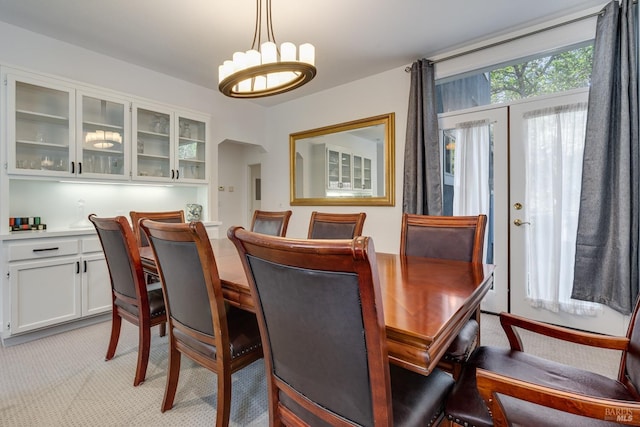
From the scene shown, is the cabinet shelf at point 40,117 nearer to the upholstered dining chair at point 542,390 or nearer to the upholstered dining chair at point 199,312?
the upholstered dining chair at point 199,312

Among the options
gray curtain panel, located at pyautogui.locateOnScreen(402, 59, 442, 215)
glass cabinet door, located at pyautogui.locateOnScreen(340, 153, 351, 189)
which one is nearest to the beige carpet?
gray curtain panel, located at pyautogui.locateOnScreen(402, 59, 442, 215)

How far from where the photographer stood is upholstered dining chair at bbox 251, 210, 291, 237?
8.65 feet

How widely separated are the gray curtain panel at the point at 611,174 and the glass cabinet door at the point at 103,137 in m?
4.20

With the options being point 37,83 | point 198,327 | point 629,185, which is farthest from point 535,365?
point 37,83

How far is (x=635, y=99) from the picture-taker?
218cm

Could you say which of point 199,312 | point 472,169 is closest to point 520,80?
point 472,169

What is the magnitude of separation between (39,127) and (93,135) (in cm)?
38

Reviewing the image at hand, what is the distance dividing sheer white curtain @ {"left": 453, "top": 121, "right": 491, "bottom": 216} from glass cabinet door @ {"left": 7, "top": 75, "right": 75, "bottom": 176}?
3.75 meters

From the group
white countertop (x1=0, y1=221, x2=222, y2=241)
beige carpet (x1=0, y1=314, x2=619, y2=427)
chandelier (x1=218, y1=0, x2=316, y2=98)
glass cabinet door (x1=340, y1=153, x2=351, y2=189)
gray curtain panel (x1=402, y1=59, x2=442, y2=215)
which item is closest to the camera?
beige carpet (x1=0, y1=314, x2=619, y2=427)

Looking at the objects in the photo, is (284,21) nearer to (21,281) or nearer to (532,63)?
(532,63)

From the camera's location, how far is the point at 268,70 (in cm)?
169

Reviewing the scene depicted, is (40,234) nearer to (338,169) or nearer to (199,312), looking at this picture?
(199,312)

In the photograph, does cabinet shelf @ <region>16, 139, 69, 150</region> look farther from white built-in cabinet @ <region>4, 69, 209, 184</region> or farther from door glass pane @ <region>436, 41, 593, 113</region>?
door glass pane @ <region>436, 41, 593, 113</region>

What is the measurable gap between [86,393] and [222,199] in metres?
3.89
